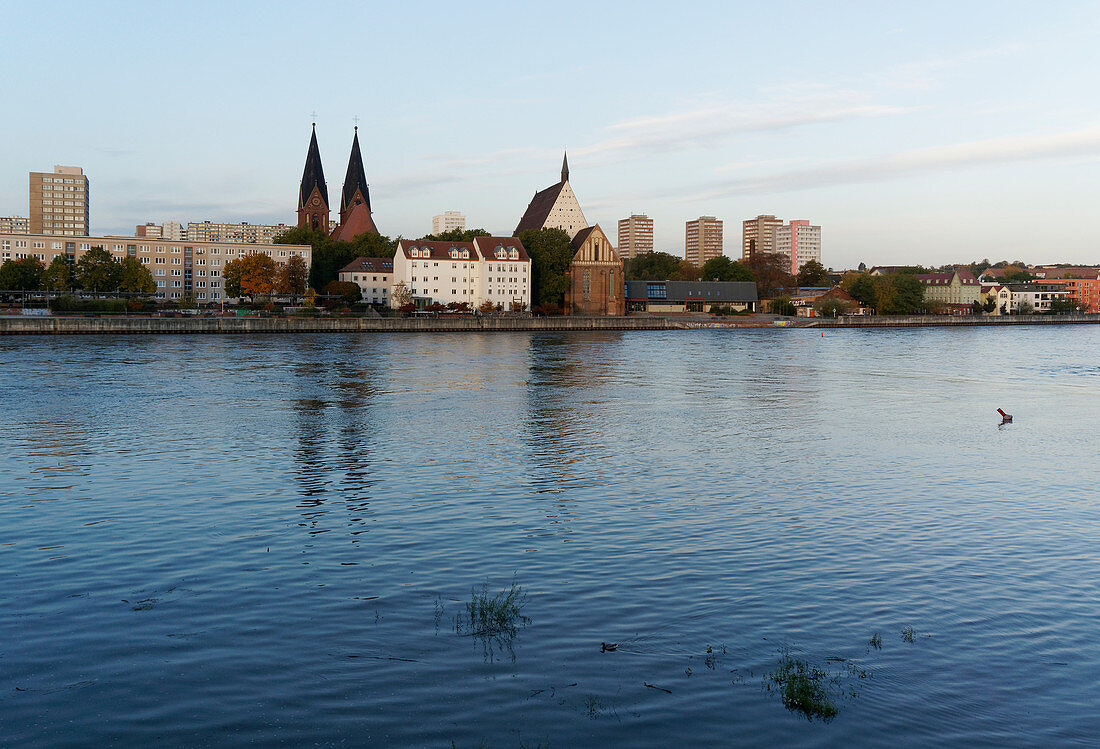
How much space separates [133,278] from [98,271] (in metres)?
4.99

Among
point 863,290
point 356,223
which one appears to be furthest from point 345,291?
point 863,290

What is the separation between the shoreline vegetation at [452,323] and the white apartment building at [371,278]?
18.4m

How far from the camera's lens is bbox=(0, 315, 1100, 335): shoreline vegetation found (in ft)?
321

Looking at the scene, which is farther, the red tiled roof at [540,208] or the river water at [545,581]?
the red tiled roof at [540,208]

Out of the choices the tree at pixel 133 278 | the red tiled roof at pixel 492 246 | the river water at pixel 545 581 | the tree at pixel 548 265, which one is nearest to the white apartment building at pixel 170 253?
the tree at pixel 133 278

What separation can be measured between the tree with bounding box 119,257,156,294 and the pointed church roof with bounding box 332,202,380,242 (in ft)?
122

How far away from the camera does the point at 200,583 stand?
43.2ft

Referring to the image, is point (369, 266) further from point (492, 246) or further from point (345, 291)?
point (492, 246)

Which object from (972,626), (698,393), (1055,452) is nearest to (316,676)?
(972,626)

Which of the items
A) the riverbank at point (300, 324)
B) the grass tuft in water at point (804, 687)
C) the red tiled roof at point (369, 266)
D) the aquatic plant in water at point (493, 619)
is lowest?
the grass tuft in water at point (804, 687)

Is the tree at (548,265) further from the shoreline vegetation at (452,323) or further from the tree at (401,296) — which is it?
the tree at (401,296)

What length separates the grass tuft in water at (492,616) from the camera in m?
11.2

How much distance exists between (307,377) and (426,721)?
148ft

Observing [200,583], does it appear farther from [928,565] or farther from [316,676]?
[928,565]
